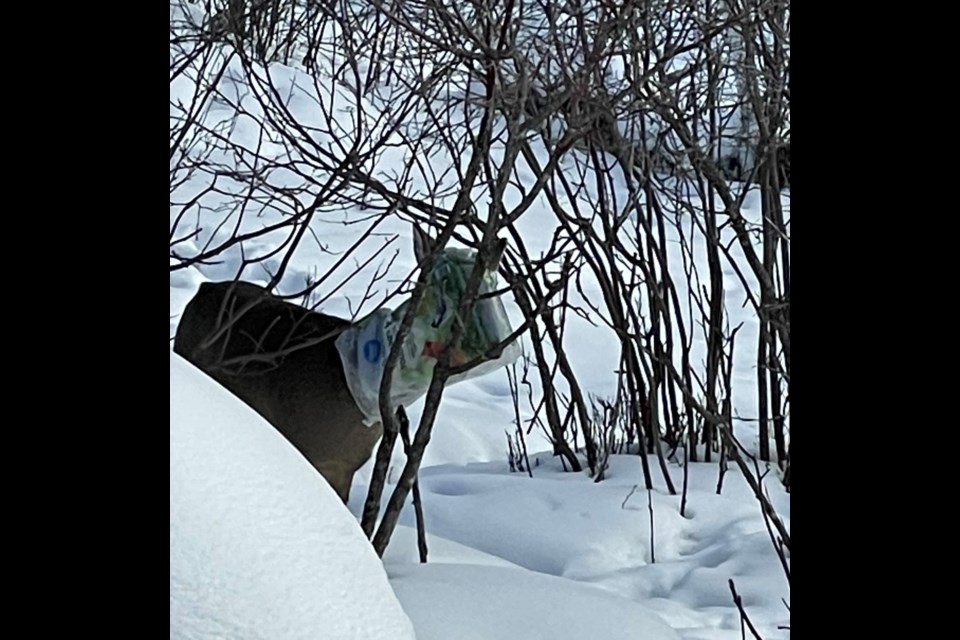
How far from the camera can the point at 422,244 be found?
8.34 feet

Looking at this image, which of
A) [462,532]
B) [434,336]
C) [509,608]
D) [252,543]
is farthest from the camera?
[462,532]

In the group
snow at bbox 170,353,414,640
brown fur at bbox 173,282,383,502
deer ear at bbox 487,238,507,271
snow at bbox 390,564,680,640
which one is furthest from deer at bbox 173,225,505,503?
snow at bbox 170,353,414,640

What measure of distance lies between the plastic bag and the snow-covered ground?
9.6 inches

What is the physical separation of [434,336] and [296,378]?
434 mm

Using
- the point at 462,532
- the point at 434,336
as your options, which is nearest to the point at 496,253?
the point at 434,336

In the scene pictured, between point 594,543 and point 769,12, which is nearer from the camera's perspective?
point 769,12

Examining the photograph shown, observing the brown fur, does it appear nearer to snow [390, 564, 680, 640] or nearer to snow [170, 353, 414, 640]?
snow [390, 564, 680, 640]

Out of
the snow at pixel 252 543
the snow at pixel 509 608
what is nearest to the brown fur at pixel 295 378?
the snow at pixel 509 608

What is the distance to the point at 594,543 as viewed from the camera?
2922 millimetres

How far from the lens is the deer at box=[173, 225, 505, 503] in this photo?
8.73ft

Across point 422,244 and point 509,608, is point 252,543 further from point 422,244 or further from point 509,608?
point 422,244
